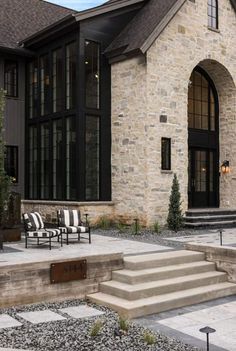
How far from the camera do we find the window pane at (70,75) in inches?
629

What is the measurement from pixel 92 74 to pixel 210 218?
669 cm

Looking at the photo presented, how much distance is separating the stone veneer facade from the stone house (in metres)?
0.04

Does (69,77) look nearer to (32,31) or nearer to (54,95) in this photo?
(54,95)

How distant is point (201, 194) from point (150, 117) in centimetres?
519

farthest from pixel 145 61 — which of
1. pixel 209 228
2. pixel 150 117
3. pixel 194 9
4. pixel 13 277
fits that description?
pixel 13 277

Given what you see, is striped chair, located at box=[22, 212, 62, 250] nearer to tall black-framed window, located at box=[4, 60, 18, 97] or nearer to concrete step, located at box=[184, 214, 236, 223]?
concrete step, located at box=[184, 214, 236, 223]

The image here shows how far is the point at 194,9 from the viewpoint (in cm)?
1697

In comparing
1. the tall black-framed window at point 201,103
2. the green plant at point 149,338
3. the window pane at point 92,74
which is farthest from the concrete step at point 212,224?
the green plant at point 149,338

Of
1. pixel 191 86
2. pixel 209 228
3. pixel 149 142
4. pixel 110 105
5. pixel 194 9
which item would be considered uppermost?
pixel 194 9

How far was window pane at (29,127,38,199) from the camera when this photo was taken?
18.0 m

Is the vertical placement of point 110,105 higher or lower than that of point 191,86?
lower

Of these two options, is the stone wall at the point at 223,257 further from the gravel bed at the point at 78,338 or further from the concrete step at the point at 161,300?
the gravel bed at the point at 78,338

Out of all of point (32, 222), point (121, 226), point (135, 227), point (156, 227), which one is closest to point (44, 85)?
point (121, 226)

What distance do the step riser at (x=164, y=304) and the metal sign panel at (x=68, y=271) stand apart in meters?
0.49
